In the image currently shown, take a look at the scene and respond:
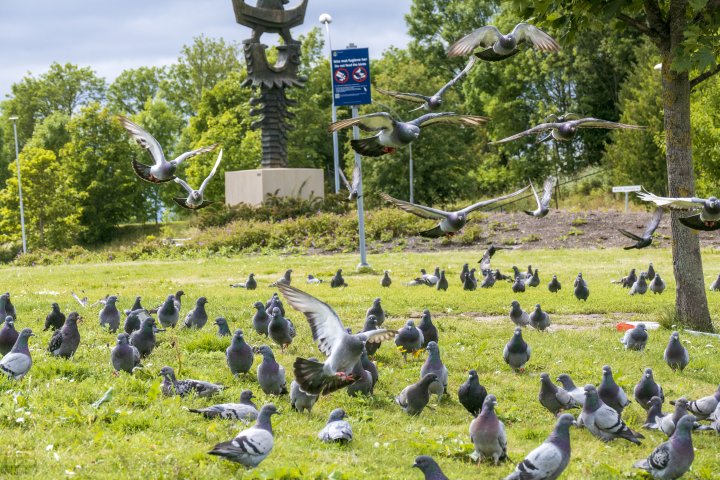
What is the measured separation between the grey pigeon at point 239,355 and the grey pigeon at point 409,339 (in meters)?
1.79

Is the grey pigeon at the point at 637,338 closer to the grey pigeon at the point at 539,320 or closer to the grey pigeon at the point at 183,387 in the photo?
the grey pigeon at the point at 539,320

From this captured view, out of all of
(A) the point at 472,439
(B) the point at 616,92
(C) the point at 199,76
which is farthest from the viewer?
(C) the point at 199,76

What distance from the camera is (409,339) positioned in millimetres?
A: 8555

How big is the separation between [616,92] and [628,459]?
4216 cm

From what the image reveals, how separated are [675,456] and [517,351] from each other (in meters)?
2.95

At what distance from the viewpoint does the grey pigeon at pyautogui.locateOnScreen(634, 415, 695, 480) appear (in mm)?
5258

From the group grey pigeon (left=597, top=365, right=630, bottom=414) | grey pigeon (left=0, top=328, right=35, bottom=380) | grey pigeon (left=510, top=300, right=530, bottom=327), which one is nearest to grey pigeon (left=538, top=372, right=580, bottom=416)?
grey pigeon (left=597, top=365, right=630, bottom=414)

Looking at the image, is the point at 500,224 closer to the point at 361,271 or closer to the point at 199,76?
the point at 361,271

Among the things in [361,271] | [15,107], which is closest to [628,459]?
[361,271]

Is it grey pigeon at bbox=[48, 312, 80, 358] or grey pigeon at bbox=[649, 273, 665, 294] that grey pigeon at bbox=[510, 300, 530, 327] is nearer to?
grey pigeon at bbox=[649, 273, 665, 294]

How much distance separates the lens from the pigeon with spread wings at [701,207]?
644cm

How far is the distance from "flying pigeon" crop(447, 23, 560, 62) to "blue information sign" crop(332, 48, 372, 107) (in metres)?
9.37

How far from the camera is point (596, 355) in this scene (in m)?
8.91

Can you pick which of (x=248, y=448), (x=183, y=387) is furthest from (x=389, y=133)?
(x=248, y=448)
